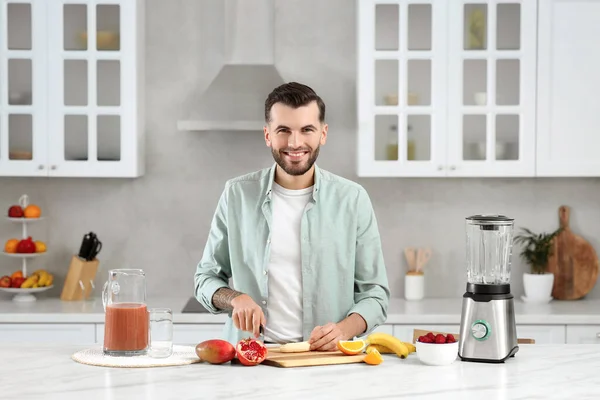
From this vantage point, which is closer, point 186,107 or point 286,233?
point 286,233

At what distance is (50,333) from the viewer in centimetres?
417

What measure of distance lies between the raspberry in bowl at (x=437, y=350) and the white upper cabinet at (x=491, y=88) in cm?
207

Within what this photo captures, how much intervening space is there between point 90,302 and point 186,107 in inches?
44.5

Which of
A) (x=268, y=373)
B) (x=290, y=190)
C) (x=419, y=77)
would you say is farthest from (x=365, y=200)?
(x=419, y=77)

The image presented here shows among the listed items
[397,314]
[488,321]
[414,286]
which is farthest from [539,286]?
[488,321]

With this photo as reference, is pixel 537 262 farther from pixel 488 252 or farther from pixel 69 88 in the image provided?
pixel 69 88

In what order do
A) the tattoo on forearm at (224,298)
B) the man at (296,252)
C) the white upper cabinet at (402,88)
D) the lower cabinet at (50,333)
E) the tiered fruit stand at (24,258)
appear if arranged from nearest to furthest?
1. the tattoo on forearm at (224,298)
2. the man at (296,252)
3. the lower cabinet at (50,333)
4. the white upper cabinet at (402,88)
5. the tiered fruit stand at (24,258)

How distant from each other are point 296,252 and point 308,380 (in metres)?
0.74

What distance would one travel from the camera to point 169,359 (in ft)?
7.93

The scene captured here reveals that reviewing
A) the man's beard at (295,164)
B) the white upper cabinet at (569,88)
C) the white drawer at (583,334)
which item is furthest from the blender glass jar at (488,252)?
the white upper cabinet at (569,88)

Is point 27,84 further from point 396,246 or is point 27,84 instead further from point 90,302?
point 396,246

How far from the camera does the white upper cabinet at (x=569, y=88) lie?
172 inches

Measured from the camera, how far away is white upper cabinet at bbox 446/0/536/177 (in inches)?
172

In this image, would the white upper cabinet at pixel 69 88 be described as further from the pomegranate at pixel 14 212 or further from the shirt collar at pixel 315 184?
the shirt collar at pixel 315 184
